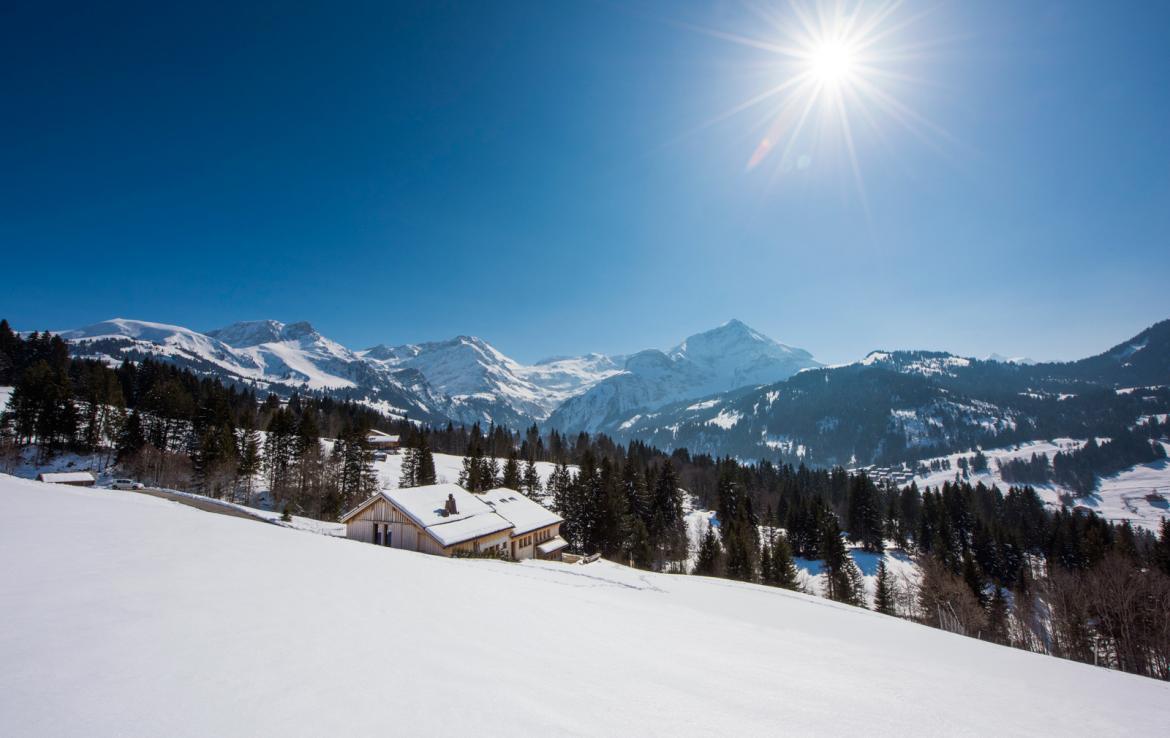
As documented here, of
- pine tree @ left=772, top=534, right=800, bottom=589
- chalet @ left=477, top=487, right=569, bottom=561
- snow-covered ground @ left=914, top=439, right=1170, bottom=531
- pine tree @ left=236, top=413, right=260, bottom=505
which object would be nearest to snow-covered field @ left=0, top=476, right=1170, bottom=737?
chalet @ left=477, top=487, right=569, bottom=561

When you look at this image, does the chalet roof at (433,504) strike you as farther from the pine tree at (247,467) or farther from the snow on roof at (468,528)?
the pine tree at (247,467)

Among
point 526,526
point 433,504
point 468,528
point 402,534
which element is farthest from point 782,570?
point 402,534

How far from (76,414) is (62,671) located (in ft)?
280

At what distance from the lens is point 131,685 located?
440cm

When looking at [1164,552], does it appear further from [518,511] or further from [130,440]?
[130,440]

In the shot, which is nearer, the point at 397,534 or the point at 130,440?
the point at 397,534

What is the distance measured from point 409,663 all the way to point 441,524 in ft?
94.7

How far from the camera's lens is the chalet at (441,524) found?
3183 centimetres

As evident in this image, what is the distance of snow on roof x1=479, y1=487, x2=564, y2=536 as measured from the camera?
4075 cm

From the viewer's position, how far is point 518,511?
142ft

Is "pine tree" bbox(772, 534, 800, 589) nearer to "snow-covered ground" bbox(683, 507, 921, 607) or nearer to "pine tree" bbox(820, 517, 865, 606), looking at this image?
"pine tree" bbox(820, 517, 865, 606)

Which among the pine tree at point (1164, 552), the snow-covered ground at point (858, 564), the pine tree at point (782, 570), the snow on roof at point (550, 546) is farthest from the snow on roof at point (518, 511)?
the pine tree at point (1164, 552)

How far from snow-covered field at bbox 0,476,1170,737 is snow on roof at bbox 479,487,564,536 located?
2830 cm

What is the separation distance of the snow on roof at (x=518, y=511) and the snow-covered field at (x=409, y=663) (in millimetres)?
28298
